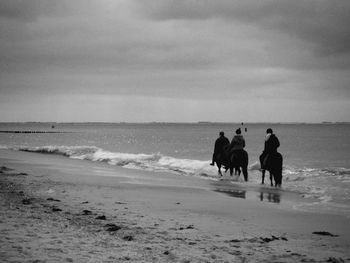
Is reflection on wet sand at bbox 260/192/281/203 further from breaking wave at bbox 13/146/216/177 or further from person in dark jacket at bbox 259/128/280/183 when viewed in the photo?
breaking wave at bbox 13/146/216/177

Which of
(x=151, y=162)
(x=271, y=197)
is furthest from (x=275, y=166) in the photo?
(x=151, y=162)

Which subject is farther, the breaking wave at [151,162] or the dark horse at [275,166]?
the breaking wave at [151,162]

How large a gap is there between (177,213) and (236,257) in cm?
339

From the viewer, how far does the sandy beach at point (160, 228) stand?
17.9 ft

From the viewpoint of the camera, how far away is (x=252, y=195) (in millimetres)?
12453

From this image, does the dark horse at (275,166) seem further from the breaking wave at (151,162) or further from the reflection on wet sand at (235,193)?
the breaking wave at (151,162)

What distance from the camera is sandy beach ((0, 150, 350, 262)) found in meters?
5.45

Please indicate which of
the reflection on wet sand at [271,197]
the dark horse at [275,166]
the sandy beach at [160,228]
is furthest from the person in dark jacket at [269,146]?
the sandy beach at [160,228]

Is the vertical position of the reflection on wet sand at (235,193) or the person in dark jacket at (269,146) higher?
the person in dark jacket at (269,146)

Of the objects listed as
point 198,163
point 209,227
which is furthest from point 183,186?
point 198,163

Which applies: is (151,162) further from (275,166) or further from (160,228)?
(160,228)

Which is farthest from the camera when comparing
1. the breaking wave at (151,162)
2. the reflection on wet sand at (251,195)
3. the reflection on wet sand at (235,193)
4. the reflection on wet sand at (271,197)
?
the breaking wave at (151,162)

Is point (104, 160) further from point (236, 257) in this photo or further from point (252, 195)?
point (236, 257)

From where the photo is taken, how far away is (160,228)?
7.12 metres
